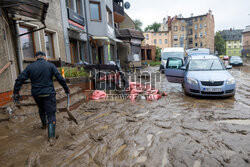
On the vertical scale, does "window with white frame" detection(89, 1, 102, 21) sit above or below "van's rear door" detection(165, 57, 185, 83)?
above

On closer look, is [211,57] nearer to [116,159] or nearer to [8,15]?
[116,159]

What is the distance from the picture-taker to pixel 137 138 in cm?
366

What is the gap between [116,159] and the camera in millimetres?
2875

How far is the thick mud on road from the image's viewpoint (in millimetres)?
2832

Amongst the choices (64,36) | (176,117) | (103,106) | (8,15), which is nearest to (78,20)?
(64,36)

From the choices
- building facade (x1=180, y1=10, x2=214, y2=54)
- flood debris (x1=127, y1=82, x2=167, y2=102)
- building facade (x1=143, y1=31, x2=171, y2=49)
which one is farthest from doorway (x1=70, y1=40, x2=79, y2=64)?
building facade (x1=180, y1=10, x2=214, y2=54)

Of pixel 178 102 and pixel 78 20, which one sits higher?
pixel 78 20

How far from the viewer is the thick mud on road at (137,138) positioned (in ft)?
9.29

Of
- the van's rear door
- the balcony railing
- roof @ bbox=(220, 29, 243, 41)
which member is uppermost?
roof @ bbox=(220, 29, 243, 41)

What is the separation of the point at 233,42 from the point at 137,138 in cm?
9319

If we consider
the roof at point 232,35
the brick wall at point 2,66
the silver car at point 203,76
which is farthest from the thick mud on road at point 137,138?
the roof at point 232,35

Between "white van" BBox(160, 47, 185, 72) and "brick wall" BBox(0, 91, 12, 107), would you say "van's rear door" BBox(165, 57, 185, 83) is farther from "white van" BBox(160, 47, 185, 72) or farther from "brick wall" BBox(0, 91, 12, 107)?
"white van" BBox(160, 47, 185, 72)

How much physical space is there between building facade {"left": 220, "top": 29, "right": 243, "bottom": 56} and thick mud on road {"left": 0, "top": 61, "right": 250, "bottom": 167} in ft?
292

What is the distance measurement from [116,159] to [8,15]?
277 inches
